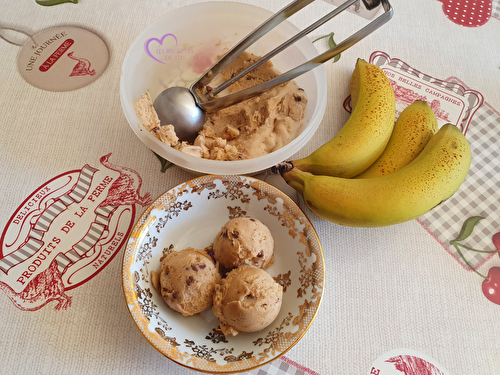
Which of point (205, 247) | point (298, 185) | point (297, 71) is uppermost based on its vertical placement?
point (297, 71)

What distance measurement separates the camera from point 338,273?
726 millimetres

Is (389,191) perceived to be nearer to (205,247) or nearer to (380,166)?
(380,166)

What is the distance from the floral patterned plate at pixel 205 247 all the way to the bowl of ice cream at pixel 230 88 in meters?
0.07

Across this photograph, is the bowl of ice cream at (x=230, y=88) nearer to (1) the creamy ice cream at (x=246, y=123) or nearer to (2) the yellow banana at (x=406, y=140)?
(1) the creamy ice cream at (x=246, y=123)

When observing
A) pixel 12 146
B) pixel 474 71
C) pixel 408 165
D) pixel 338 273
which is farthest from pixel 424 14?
pixel 12 146

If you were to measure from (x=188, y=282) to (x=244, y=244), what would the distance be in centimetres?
13

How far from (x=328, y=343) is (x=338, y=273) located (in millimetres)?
141

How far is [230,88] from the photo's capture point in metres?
0.86

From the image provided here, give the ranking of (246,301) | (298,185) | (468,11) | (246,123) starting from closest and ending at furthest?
(246,301) < (298,185) < (246,123) < (468,11)

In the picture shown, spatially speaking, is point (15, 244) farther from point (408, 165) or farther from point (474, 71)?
point (474, 71)

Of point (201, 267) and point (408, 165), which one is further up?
point (408, 165)

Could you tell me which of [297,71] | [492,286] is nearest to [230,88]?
[297,71]

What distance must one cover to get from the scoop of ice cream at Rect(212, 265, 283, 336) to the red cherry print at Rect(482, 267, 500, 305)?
471mm

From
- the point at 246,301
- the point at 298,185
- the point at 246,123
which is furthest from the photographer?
the point at 246,123
